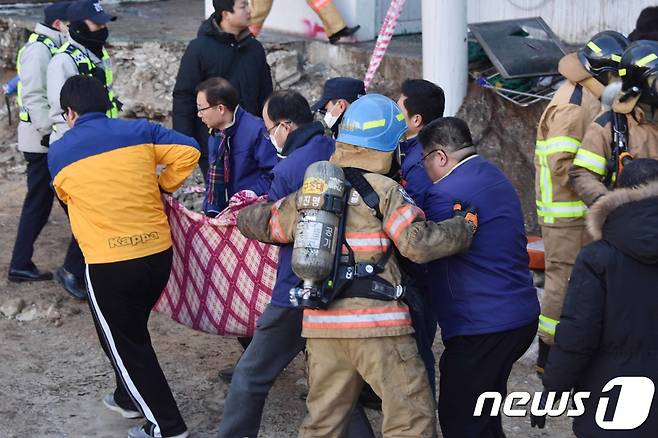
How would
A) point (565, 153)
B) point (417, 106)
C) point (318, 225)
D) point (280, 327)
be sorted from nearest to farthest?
point (318, 225) → point (280, 327) → point (417, 106) → point (565, 153)

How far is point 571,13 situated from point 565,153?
12.2 feet

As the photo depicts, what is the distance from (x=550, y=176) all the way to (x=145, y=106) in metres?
5.40

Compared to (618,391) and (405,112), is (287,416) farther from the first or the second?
(618,391)

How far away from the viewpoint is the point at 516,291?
451cm

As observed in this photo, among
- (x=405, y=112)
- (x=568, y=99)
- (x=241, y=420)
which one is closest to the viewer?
(x=241, y=420)

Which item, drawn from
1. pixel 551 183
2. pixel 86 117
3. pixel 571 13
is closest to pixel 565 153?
pixel 551 183

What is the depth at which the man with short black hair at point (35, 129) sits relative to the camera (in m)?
7.15

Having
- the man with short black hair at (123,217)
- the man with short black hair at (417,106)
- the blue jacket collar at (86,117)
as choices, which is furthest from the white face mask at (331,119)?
the blue jacket collar at (86,117)

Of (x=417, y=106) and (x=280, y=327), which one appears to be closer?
(x=280, y=327)

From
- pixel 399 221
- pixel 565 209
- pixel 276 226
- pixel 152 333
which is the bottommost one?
pixel 152 333

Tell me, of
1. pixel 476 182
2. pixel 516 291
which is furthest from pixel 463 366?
pixel 476 182

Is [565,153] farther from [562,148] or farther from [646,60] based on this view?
[646,60]

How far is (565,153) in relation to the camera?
19.2ft

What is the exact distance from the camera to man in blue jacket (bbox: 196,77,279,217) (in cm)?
602
